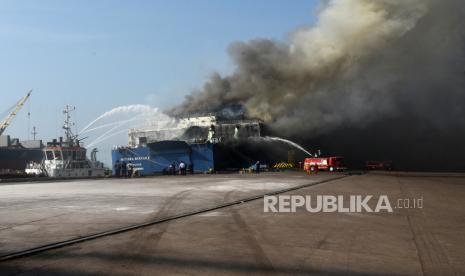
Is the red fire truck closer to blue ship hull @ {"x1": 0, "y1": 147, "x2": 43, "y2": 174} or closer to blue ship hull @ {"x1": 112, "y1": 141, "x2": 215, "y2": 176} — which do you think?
blue ship hull @ {"x1": 112, "y1": 141, "x2": 215, "y2": 176}

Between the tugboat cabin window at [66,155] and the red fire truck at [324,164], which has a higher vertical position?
the tugboat cabin window at [66,155]

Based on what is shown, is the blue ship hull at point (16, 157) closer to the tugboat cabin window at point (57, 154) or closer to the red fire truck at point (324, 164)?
the tugboat cabin window at point (57, 154)

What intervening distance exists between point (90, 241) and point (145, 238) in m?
1.20

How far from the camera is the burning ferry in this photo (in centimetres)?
5712

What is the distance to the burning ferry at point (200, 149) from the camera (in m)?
57.1

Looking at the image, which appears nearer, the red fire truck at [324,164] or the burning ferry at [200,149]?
the red fire truck at [324,164]

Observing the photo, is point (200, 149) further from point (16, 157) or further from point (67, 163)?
point (16, 157)
